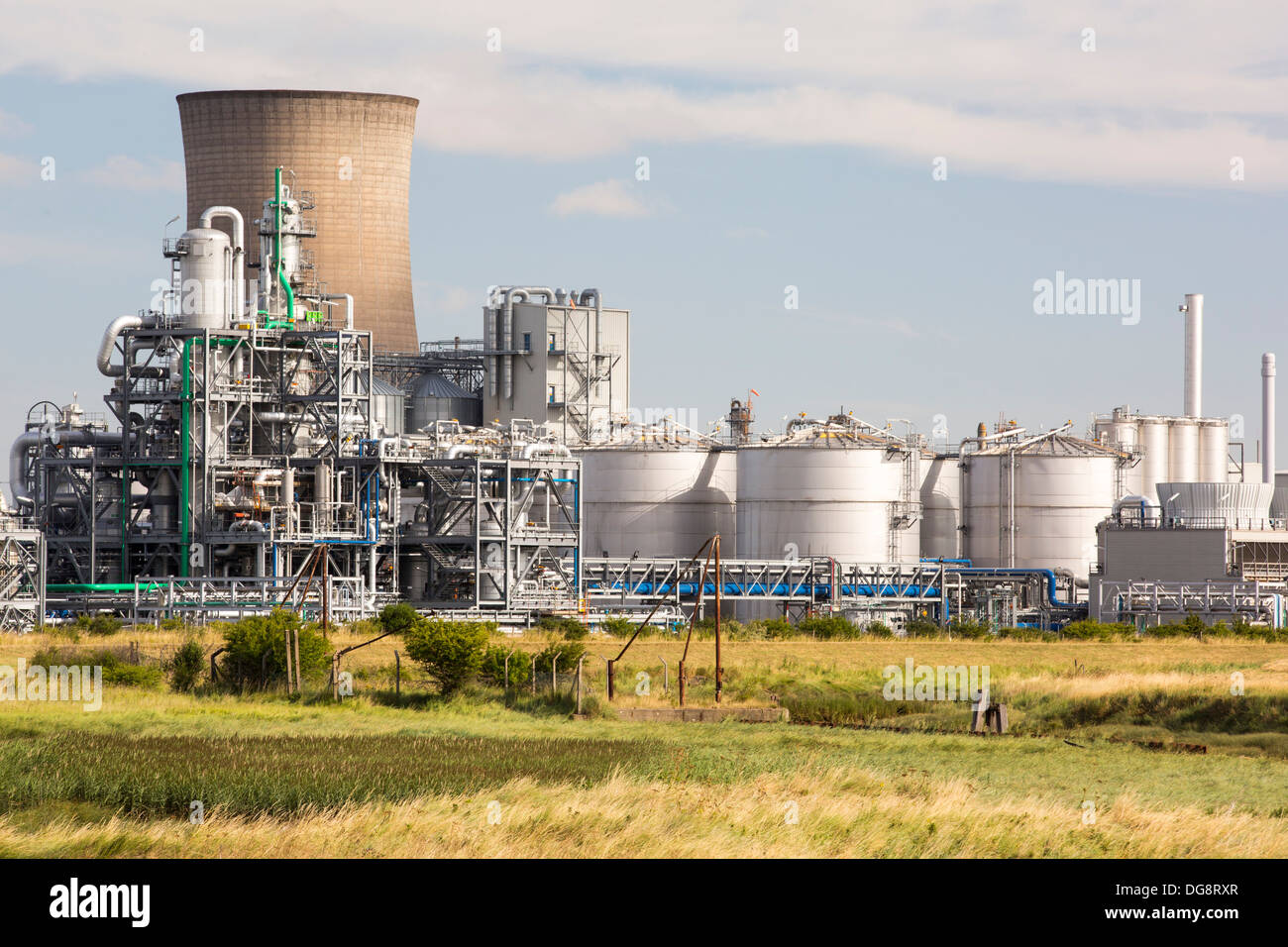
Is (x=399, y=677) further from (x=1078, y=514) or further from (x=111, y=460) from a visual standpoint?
(x=1078, y=514)

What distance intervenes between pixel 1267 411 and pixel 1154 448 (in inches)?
371

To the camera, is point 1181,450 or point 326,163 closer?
point 326,163

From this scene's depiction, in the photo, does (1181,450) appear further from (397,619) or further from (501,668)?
(501,668)

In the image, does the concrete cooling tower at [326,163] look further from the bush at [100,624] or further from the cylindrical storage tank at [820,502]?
the bush at [100,624]

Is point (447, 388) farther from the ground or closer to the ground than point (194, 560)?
farther from the ground

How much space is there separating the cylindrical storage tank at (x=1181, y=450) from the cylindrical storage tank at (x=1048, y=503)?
13.5 meters

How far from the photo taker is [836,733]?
→ 1133 inches

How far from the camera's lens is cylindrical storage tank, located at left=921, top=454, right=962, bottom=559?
7062cm

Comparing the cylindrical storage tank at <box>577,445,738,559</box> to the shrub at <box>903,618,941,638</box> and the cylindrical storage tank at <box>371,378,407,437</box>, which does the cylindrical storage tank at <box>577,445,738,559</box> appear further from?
the shrub at <box>903,618,941,638</box>

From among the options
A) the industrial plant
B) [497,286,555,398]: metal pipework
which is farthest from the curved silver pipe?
[497,286,555,398]: metal pipework

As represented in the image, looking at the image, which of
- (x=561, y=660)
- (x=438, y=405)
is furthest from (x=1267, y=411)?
(x=561, y=660)

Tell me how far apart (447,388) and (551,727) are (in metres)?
50.0

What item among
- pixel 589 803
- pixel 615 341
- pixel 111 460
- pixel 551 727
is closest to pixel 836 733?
pixel 551 727

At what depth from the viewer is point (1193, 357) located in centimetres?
8319
